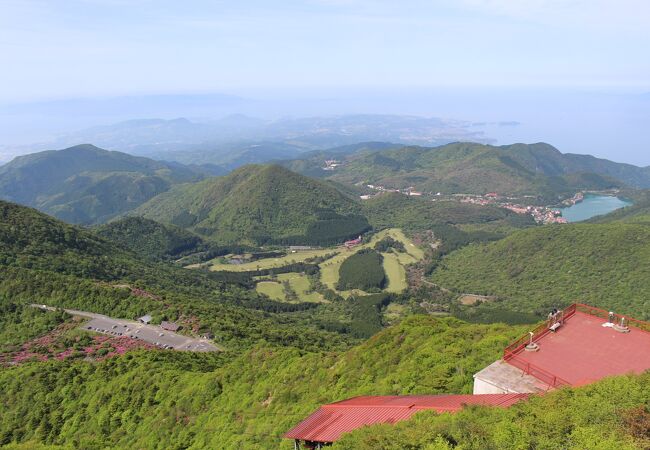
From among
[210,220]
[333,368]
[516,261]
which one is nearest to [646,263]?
[516,261]

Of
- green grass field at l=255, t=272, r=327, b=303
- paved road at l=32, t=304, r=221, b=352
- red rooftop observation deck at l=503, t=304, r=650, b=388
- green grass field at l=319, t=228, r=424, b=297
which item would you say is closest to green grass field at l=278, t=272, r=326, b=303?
green grass field at l=255, t=272, r=327, b=303

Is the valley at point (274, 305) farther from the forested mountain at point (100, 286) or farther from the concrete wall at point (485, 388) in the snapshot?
the concrete wall at point (485, 388)

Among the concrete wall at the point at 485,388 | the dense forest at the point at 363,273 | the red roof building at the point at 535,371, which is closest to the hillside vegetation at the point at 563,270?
the dense forest at the point at 363,273

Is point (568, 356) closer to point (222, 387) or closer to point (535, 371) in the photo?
point (535, 371)

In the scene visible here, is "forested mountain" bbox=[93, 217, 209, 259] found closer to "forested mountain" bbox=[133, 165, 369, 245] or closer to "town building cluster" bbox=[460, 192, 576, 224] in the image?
"forested mountain" bbox=[133, 165, 369, 245]

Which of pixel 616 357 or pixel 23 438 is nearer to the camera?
pixel 616 357

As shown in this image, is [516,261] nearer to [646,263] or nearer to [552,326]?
[646,263]

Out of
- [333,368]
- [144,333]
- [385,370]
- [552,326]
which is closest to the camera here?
[552,326]
